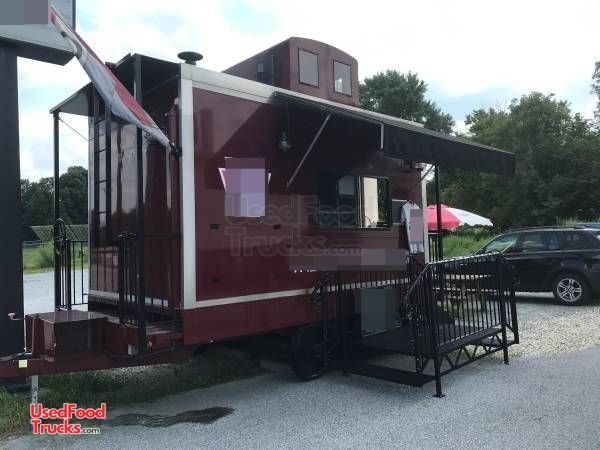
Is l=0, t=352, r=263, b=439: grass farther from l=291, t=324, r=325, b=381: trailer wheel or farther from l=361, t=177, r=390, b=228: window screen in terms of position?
l=361, t=177, r=390, b=228: window screen

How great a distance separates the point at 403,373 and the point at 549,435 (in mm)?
1451

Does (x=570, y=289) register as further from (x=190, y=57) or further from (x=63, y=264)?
(x=63, y=264)

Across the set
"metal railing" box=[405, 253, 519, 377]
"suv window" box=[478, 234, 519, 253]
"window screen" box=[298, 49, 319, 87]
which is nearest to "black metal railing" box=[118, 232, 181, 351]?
"metal railing" box=[405, 253, 519, 377]

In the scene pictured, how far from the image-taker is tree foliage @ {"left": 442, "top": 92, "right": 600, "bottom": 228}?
28938mm

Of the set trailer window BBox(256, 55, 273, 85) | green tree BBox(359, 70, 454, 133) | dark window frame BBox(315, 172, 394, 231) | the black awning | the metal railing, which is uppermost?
green tree BBox(359, 70, 454, 133)

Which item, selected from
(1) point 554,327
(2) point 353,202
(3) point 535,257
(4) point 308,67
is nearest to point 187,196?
(2) point 353,202

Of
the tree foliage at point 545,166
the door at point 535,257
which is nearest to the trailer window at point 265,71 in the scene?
the door at point 535,257

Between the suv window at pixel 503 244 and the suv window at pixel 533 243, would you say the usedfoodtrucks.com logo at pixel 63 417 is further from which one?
the suv window at pixel 533 243

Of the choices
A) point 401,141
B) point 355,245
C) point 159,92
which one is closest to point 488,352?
point 355,245

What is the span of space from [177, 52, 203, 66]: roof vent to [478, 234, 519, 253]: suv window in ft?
27.6

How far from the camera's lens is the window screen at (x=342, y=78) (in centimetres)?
677

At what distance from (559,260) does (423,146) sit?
260 inches

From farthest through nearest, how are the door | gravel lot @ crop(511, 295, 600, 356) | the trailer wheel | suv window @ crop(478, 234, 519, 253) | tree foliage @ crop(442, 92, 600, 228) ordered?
1. tree foliage @ crop(442, 92, 600, 228)
2. suv window @ crop(478, 234, 519, 253)
3. the door
4. gravel lot @ crop(511, 295, 600, 356)
5. the trailer wheel

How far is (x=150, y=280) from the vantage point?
16.4 ft
